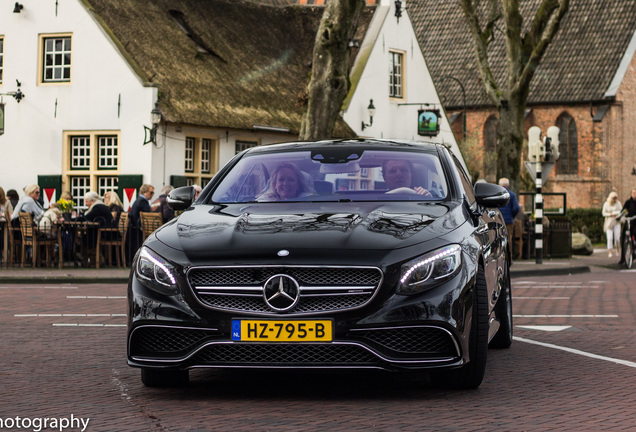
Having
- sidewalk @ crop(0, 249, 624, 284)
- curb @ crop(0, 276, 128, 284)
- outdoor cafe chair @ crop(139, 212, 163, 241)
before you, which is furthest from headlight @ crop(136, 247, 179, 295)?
outdoor cafe chair @ crop(139, 212, 163, 241)

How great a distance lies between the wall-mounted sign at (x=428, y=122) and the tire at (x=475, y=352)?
34.3m

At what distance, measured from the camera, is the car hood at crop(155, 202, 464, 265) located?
6629 mm

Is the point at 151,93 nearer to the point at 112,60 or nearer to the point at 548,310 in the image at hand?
the point at 112,60

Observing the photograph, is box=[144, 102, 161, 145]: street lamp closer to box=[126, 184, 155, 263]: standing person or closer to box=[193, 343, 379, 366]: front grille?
box=[126, 184, 155, 263]: standing person

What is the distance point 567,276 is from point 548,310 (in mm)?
9652

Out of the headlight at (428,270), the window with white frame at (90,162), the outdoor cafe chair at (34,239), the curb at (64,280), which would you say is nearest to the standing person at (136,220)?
the outdoor cafe chair at (34,239)

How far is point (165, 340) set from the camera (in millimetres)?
6766

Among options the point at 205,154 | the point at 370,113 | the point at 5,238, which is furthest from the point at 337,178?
the point at 370,113

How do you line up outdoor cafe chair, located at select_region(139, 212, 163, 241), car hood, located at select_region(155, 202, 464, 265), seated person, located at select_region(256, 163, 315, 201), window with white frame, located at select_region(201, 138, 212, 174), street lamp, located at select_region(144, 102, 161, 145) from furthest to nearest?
1. window with white frame, located at select_region(201, 138, 212, 174)
2. street lamp, located at select_region(144, 102, 161, 145)
3. outdoor cafe chair, located at select_region(139, 212, 163, 241)
4. seated person, located at select_region(256, 163, 315, 201)
5. car hood, located at select_region(155, 202, 464, 265)

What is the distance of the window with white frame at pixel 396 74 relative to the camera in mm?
40469

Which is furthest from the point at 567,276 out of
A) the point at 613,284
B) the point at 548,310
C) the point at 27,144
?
the point at 27,144

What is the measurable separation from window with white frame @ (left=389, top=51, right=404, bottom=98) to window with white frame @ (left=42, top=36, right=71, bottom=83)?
42.6 ft

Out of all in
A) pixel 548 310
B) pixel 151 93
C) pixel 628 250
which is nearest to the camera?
pixel 548 310

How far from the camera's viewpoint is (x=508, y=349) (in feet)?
32.2
